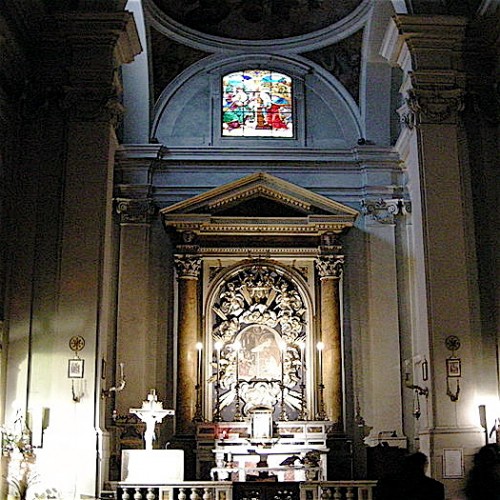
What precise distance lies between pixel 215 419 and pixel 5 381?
5.67 m

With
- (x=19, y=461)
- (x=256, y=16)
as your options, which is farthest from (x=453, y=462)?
(x=256, y=16)

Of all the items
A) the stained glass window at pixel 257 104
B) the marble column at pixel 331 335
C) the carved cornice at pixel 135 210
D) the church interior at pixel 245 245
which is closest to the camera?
the church interior at pixel 245 245

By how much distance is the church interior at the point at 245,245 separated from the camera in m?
10.3

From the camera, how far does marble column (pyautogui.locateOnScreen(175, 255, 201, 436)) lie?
14984 millimetres

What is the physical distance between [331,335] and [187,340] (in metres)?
2.55

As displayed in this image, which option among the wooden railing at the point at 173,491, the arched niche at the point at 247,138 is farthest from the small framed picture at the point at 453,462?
the arched niche at the point at 247,138

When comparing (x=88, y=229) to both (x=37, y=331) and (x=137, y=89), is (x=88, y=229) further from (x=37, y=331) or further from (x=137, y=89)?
(x=137, y=89)

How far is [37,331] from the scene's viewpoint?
10.4m

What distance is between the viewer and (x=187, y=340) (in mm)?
15320

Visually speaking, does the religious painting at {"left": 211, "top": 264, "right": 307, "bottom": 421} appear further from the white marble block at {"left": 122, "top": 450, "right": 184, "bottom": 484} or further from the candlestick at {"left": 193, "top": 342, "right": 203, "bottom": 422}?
the white marble block at {"left": 122, "top": 450, "right": 184, "bottom": 484}

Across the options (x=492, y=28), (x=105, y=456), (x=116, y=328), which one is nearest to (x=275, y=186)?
(x=116, y=328)

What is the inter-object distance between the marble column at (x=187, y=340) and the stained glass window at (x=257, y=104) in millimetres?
2968

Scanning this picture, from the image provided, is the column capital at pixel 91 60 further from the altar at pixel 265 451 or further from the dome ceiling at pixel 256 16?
the altar at pixel 265 451

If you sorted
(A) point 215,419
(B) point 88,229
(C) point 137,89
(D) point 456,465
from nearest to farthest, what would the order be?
(D) point 456,465 → (B) point 88,229 → (A) point 215,419 → (C) point 137,89
